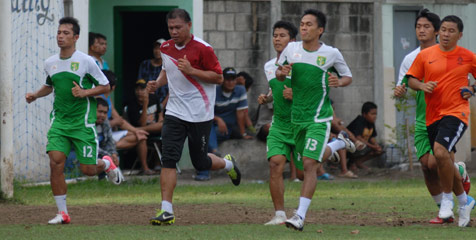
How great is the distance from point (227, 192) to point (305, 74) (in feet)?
18.5

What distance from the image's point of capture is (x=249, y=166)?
19188mm

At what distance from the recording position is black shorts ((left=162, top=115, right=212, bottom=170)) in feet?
35.3

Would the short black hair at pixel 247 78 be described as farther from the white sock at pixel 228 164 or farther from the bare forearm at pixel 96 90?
the bare forearm at pixel 96 90

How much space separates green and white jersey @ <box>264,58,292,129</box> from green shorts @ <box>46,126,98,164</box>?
203 cm

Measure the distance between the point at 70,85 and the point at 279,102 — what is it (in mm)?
2249

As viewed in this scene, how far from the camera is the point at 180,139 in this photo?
35.7 feet

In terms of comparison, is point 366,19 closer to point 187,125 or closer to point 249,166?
point 249,166

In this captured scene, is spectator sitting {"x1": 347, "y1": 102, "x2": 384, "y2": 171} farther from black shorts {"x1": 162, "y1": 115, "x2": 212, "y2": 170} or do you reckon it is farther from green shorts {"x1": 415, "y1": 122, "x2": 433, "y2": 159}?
black shorts {"x1": 162, "y1": 115, "x2": 212, "y2": 170}

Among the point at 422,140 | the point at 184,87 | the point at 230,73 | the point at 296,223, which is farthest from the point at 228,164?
the point at 230,73

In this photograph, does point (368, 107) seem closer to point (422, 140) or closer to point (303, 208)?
point (422, 140)

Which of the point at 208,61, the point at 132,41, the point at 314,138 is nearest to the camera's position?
the point at 314,138

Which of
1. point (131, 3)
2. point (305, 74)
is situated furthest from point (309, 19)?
point (131, 3)

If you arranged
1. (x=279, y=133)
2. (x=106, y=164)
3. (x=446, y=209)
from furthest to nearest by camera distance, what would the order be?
(x=106, y=164)
(x=279, y=133)
(x=446, y=209)

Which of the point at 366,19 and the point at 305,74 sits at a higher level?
the point at 366,19
